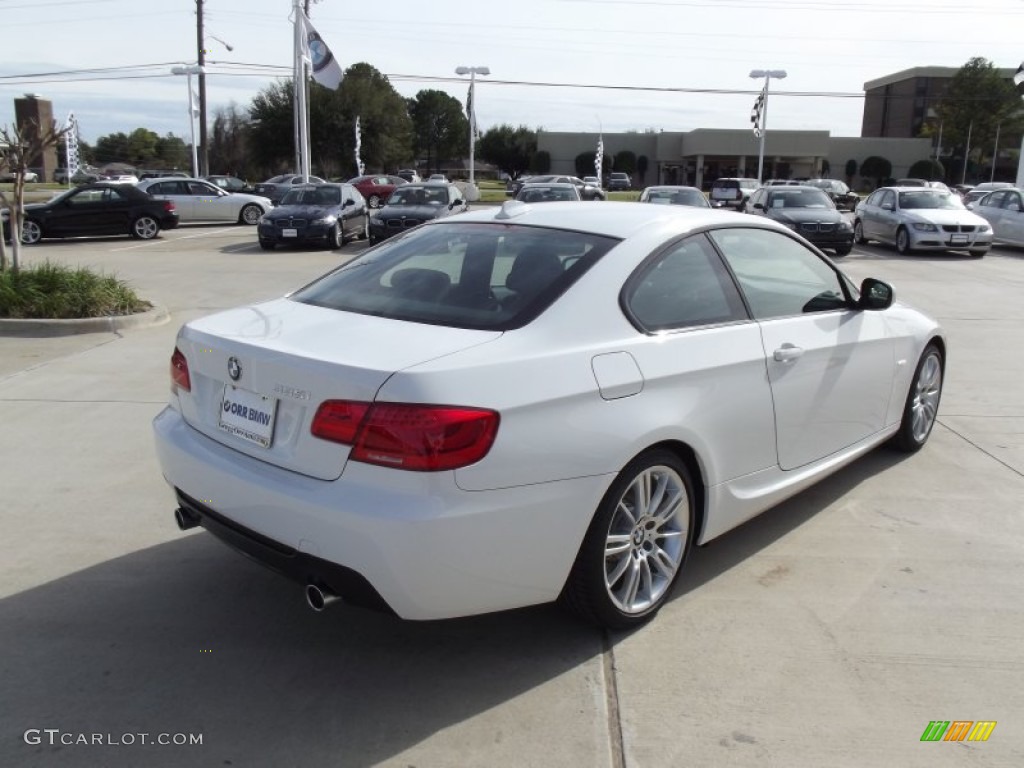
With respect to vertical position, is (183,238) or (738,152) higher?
(738,152)

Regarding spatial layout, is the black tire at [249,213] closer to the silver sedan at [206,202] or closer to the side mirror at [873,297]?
the silver sedan at [206,202]

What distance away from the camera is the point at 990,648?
3.42m

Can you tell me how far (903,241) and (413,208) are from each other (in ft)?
36.8

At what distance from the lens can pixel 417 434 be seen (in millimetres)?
2717

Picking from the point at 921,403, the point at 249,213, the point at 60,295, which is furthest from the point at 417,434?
the point at 249,213

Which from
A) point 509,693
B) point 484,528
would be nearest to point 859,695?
point 509,693

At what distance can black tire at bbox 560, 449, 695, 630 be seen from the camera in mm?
3180

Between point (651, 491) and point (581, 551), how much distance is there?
1.38 ft

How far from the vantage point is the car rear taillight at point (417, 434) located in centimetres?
272

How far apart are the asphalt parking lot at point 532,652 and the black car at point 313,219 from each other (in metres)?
15.0

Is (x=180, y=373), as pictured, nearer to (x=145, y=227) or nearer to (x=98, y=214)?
(x=98, y=214)

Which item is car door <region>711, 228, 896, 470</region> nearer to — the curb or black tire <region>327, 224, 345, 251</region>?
the curb

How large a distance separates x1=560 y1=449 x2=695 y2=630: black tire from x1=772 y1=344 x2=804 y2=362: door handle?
758 mm

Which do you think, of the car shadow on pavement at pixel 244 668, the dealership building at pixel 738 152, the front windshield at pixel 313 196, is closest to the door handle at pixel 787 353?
the car shadow on pavement at pixel 244 668
